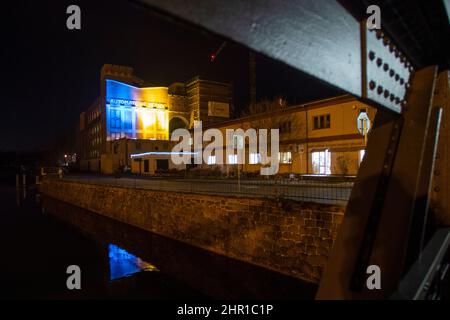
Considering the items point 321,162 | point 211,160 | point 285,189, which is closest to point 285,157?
point 321,162

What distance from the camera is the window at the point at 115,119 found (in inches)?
2420

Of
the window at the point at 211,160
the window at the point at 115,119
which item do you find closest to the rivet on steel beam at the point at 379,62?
the window at the point at 211,160

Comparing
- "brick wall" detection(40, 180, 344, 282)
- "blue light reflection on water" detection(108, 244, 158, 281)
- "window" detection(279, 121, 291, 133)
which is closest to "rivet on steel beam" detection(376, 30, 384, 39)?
"brick wall" detection(40, 180, 344, 282)

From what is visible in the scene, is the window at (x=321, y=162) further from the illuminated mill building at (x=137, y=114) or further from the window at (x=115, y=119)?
the window at (x=115, y=119)

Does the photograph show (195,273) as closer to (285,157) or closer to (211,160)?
(285,157)

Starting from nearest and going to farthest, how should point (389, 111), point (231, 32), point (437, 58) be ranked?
1. point (231, 32)
2. point (389, 111)
3. point (437, 58)

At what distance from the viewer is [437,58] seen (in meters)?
2.65

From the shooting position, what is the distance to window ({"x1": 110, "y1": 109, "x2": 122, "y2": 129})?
61.5m

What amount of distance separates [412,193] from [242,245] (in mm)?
9890

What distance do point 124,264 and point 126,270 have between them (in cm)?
90

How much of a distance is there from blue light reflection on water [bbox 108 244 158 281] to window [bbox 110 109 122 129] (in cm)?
5104

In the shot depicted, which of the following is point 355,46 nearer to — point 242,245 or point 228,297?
point 228,297

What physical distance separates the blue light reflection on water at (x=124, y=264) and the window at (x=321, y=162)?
18.3 m
